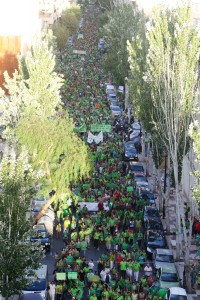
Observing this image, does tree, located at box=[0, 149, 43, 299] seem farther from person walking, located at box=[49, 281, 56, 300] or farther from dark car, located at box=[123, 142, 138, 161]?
dark car, located at box=[123, 142, 138, 161]

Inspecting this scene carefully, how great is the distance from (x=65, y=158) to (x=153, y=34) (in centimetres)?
701

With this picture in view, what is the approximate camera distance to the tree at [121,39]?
56.0 meters

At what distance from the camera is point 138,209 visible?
3444cm

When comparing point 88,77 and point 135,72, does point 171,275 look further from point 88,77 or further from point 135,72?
point 88,77

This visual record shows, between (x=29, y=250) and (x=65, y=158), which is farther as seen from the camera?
(x=65, y=158)

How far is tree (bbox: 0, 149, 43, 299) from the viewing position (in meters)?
21.3

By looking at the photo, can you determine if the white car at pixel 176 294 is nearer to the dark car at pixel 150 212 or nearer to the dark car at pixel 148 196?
the dark car at pixel 150 212

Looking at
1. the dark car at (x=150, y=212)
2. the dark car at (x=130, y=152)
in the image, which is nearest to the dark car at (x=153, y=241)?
the dark car at (x=150, y=212)

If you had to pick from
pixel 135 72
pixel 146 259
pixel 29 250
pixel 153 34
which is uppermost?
pixel 153 34

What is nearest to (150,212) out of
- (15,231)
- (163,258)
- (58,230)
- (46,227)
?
(58,230)

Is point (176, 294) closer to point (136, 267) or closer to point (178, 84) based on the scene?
point (136, 267)

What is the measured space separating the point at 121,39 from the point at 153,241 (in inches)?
1255

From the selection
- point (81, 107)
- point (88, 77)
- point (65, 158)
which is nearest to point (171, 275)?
point (65, 158)

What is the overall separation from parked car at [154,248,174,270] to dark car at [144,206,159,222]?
3.88 meters
